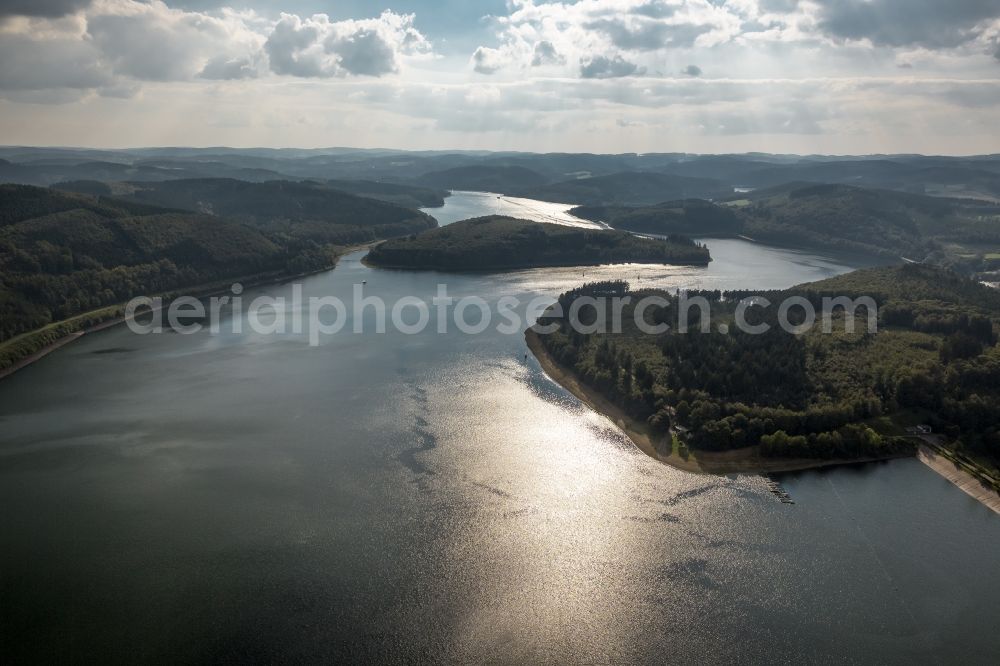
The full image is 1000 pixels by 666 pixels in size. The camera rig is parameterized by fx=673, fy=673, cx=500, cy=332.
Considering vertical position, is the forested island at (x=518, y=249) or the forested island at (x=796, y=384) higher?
the forested island at (x=518, y=249)

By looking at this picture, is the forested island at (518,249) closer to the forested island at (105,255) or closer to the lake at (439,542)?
the forested island at (105,255)

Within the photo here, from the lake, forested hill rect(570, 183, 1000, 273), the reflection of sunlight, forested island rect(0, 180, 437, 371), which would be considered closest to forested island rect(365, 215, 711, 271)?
forested island rect(0, 180, 437, 371)

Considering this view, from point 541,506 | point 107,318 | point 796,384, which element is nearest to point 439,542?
point 541,506

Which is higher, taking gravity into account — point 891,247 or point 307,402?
point 891,247

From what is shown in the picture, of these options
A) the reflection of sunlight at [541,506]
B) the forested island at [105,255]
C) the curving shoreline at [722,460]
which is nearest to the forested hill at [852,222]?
the forested island at [105,255]

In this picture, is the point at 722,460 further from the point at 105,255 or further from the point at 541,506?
the point at 105,255

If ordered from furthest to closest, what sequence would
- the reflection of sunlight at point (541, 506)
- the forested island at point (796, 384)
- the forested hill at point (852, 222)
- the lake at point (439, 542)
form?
the forested hill at point (852, 222)
the forested island at point (796, 384)
the reflection of sunlight at point (541, 506)
the lake at point (439, 542)

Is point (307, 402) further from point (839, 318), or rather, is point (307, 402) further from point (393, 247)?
point (393, 247)

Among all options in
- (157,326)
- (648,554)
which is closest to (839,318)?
(648,554)
